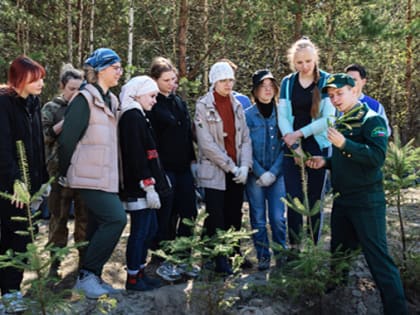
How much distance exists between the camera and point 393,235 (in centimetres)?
568

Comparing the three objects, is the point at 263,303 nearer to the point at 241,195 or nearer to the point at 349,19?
the point at 241,195

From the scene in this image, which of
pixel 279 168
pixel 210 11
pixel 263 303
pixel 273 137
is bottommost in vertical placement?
pixel 263 303

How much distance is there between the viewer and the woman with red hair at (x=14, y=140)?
3695mm

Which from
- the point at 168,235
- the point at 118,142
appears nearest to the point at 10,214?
the point at 118,142

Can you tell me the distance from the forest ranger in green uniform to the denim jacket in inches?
44.3

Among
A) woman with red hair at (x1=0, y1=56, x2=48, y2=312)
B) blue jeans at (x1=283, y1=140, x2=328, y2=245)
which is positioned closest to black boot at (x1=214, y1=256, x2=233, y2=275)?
blue jeans at (x1=283, y1=140, x2=328, y2=245)

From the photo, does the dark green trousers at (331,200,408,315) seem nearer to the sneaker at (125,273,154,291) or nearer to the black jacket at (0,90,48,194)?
the sneaker at (125,273,154,291)

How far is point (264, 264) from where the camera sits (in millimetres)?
5012

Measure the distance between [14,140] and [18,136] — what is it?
0.05 m

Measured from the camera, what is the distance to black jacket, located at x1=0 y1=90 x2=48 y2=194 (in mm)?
3682

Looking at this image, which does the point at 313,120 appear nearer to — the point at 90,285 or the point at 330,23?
the point at 90,285

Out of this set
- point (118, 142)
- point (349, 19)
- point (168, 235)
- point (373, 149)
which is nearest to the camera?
point (373, 149)

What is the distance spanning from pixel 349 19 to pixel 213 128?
1270 centimetres

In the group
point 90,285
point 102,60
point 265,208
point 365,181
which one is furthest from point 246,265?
point 102,60
